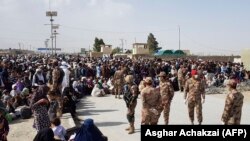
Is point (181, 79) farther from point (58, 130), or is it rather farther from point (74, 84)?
point (58, 130)

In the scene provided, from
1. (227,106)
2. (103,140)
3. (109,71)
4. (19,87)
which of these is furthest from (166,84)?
(109,71)

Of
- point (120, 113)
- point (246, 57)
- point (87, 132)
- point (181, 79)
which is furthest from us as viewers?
point (246, 57)

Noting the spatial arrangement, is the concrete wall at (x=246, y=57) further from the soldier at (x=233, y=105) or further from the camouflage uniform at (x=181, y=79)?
the soldier at (x=233, y=105)

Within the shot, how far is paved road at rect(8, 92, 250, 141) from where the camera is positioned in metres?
12.6

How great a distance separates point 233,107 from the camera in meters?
10.2

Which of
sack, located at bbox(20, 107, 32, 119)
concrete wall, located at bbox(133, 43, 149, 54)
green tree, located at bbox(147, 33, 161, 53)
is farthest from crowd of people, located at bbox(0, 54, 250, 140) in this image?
green tree, located at bbox(147, 33, 161, 53)

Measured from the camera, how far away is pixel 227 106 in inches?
402

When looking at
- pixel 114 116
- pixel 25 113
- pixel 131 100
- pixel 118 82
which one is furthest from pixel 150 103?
pixel 118 82

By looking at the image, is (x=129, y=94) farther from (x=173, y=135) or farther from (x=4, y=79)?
(x=4, y=79)

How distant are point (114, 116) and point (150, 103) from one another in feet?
16.6

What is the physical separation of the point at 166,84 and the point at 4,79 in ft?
31.3

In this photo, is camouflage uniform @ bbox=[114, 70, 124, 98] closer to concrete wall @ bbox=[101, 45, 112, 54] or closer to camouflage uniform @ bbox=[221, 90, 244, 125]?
camouflage uniform @ bbox=[221, 90, 244, 125]

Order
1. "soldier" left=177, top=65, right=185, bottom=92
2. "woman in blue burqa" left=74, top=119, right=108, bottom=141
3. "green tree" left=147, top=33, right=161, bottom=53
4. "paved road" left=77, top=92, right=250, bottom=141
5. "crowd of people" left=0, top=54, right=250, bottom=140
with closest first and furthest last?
1. "woman in blue burqa" left=74, top=119, right=108, bottom=141
2. "crowd of people" left=0, top=54, right=250, bottom=140
3. "paved road" left=77, top=92, right=250, bottom=141
4. "soldier" left=177, top=65, right=185, bottom=92
5. "green tree" left=147, top=33, right=161, bottom=53

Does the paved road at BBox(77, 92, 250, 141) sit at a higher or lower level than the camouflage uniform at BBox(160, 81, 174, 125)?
lower
